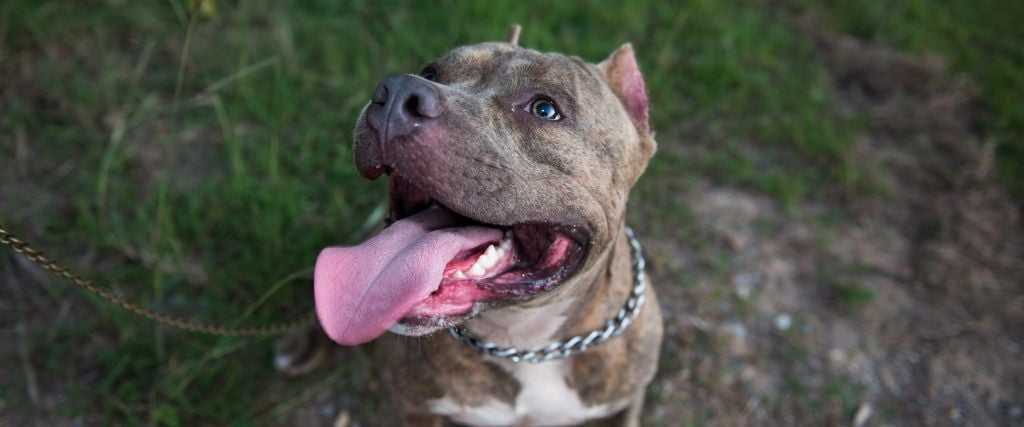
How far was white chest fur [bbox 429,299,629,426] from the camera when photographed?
2.32 meters

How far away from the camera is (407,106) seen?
1857 millimetres

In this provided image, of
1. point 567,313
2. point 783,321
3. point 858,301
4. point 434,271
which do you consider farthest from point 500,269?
point 858,301

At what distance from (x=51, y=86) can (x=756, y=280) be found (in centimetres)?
413

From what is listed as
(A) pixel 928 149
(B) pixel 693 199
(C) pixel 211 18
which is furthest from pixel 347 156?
(A) pixel 928 149

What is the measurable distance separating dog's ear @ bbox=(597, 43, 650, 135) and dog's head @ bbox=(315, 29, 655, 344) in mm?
90

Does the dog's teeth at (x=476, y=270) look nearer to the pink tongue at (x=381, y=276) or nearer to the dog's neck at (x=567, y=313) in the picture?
the pink tongue at (x=381, y=276)

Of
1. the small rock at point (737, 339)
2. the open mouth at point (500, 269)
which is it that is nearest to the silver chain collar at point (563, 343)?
the open mouth at point (500, 269)

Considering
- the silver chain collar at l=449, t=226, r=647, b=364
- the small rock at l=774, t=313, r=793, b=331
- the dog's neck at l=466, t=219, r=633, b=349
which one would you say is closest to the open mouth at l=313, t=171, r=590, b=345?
the dog's neck at l=466, t=219, r=633, b=349

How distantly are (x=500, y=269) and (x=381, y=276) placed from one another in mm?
355

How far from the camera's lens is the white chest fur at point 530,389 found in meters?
2.32

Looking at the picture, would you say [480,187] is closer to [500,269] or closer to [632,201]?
[500,269]

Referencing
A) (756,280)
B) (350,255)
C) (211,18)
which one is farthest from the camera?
(211,18)

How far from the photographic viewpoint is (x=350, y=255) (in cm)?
201

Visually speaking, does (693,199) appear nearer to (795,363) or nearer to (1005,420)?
(795,363)
